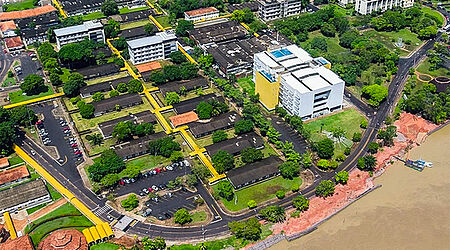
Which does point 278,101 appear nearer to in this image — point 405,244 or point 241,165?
point 241,165

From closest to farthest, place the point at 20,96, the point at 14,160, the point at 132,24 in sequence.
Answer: the point at 14,160 → the point at 20,96 → the point at 132,24

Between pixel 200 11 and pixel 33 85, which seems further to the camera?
pixel 200 11

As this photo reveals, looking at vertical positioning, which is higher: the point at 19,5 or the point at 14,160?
the point at 19,5

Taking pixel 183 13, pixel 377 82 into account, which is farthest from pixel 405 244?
pixel 183 13

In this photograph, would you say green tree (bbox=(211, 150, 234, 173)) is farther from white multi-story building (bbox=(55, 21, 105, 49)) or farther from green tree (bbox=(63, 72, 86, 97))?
white multi-story building (bbox=(55, 21, 105, 49))

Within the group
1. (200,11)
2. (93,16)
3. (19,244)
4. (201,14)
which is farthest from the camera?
(93,16)

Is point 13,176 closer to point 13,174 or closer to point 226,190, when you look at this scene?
point 13,174

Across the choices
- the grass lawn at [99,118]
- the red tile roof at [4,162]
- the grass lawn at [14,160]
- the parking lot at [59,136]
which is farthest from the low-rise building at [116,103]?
the red tile roof at [4,162]

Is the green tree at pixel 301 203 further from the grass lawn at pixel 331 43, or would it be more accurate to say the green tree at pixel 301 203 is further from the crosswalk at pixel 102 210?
the grass lawn at pixel 331 43

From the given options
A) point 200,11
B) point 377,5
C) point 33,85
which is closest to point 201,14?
point 200,11
